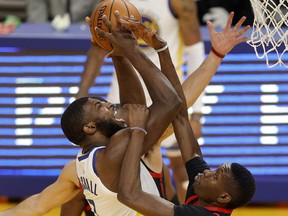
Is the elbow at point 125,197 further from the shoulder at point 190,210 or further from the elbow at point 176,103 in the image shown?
the elbow at point 176,103

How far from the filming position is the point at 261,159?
7.26m

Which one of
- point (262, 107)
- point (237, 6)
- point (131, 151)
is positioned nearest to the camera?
point (131, 151)

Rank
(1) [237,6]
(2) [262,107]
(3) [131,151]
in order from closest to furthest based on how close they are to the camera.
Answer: (3) [131,151] → (2) [262,107] → (1) [237,6]

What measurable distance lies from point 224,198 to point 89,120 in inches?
28.8

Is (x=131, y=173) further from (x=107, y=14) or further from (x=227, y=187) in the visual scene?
(x=107, y=14)

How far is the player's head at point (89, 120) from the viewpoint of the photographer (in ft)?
13.3

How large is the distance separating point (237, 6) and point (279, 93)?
4.12ft

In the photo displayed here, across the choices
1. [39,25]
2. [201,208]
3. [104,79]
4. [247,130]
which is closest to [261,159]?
[247,130]

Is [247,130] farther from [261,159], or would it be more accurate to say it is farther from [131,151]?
[131,151]

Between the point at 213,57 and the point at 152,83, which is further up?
the point at 152,83

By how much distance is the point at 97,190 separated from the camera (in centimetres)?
398

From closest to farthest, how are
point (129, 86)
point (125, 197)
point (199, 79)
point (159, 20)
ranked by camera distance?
1. point (125, 197)
2. point (129, 86)
3. point (199, 79)
4. point (159, 20)

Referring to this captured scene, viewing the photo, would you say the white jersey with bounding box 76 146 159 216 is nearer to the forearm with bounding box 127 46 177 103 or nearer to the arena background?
the forearm with bounding box 127 46 177 103

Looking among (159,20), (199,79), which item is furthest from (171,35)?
(199,79)
